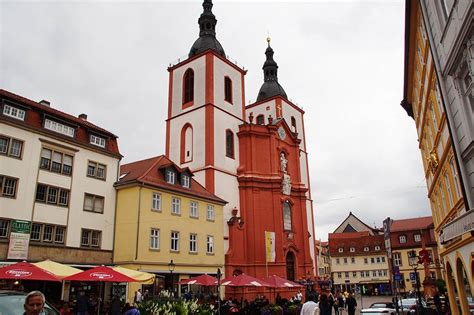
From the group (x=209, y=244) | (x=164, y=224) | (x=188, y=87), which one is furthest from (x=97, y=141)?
(x=188, y=87)

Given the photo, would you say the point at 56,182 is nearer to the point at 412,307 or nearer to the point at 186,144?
the point at 186,144

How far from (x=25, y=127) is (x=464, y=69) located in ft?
72.2

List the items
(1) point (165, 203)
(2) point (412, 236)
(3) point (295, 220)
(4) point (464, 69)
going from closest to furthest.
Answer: (4) point (464, 69), (1) point (165, 203), (3) point (295, 220), (2) point (412, 236)

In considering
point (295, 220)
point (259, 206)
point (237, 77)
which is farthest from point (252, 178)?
point (237, 77)

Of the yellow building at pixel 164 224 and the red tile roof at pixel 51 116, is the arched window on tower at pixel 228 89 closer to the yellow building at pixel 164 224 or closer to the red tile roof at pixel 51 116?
the yellow building at pixel 164 224

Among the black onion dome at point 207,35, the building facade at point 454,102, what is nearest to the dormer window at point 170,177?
the black onion dome at point 207,35

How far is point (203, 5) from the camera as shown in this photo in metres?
52.9

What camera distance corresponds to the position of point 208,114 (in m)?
43.2

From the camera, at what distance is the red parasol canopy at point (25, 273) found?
1482cm

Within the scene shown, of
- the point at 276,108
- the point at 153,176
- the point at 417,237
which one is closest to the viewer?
the point at 153,176

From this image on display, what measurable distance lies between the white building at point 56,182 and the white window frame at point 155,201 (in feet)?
8.66

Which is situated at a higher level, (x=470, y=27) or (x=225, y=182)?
(x=225, y=182)

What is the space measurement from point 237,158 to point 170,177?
13.5 m

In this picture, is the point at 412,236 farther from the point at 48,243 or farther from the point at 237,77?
the point at 48,243
